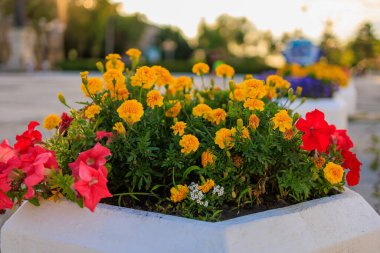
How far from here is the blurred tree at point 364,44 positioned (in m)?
70.8

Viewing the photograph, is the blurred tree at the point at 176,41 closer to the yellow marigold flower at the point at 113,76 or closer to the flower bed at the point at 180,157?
the yellow marigold flower at the point at 113,76

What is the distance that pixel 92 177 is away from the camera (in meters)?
2.10

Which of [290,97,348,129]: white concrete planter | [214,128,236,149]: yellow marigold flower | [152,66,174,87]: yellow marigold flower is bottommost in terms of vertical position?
[290,97,348,129]: white concrete planter

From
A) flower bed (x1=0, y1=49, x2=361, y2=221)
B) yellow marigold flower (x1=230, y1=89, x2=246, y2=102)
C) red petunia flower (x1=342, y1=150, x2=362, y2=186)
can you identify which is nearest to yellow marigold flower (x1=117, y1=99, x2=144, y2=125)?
flower bed (x1=0, y1=49, x2=361, y2=221)

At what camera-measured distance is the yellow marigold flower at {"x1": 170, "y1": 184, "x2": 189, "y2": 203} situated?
2379 mm

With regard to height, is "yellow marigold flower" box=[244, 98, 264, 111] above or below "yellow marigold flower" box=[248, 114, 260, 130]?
above

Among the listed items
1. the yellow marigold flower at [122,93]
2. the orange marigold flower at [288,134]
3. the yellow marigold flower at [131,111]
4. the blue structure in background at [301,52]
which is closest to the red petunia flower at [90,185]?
the yellow marigold flower at [131,111]

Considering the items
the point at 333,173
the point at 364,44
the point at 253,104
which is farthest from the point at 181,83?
the point at 364,44

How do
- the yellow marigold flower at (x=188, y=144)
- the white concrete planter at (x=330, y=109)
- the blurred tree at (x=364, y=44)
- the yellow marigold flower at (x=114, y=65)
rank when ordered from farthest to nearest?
the blurred tree at (x=364, y=44)
the white concrete planter at (x=330, y=109)
the yellow marigold flower at (x=114, y=65)
the yellow marigold flower at (x=188, y=144)

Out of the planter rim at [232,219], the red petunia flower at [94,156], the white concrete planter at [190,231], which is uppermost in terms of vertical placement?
the red petunia flower at [94,156]

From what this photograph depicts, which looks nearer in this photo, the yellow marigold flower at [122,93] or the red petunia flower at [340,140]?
the red petunia flower at [340,140]

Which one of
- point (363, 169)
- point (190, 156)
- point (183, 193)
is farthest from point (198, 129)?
point (363, 169)

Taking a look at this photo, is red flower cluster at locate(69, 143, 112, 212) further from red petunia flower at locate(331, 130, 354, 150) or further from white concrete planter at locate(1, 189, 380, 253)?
red petunia flower at locate(331, 130, 354, 150)

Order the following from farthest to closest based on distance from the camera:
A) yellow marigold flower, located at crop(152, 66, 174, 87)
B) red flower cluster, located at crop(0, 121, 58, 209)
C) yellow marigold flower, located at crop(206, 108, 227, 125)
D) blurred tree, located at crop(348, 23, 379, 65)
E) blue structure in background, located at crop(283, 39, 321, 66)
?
blurred tree, located at crop(348, 23, 379, 65) → blue structure in background, located at crop(283, 39, 321, 66) → yellow marigold flower, located at crop(152, 66, 174, 87) → yellow marigold flower, located at crop(206, 108, 227, 125) → red flower cluster, located at crop(0, 121, 58, 209)
